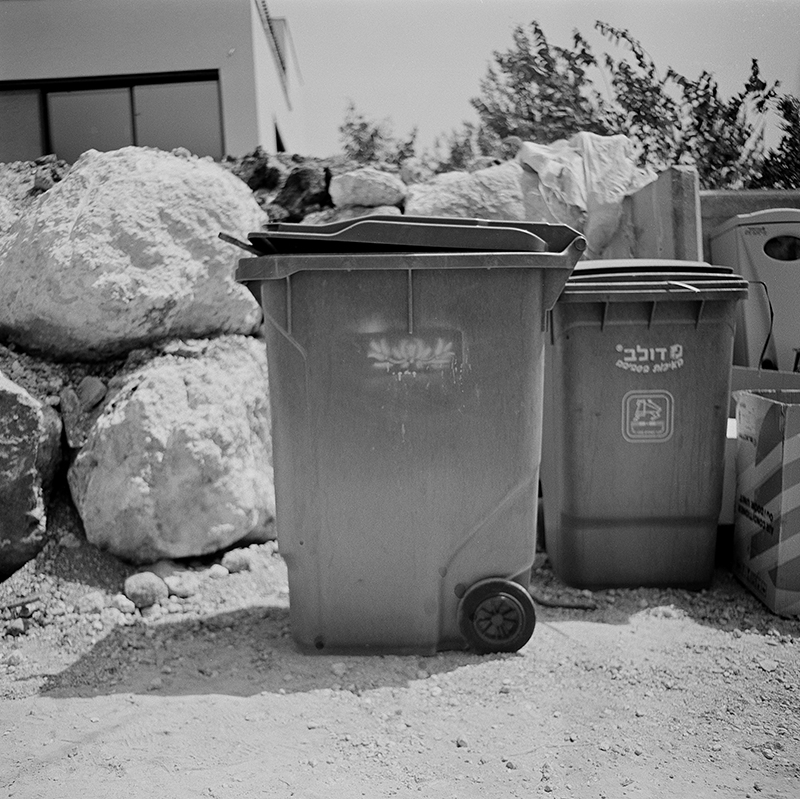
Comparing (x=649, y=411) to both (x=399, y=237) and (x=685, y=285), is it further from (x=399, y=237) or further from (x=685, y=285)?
(x=399, y=237)

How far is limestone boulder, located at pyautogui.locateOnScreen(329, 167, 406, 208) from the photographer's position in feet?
16.2

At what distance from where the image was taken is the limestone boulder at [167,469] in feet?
10.9

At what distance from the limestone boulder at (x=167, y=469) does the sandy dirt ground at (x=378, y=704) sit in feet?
0.70

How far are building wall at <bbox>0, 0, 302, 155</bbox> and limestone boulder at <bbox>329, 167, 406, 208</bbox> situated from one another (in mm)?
5897

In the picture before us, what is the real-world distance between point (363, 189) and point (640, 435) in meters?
2.42

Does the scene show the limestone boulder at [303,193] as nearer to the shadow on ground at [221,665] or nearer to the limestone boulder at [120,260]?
the limestone boulder at [120,260]

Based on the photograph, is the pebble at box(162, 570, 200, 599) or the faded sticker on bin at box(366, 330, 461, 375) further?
the pebble at box(162, 570, 200, 599)

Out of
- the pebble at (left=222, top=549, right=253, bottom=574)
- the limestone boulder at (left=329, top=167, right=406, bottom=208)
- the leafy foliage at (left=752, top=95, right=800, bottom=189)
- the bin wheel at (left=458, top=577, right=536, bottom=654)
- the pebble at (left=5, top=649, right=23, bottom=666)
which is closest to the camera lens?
the bin wheel at (left=458, top=577, right=536, bottom=654)

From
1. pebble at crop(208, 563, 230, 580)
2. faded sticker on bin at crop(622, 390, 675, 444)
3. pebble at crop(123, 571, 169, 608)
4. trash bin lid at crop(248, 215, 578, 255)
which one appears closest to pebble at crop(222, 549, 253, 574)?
pebble at crop(208, 563, 230, 580)

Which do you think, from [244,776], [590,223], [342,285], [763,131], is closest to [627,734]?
[244,776]

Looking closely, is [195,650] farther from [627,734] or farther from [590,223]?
[590,223]

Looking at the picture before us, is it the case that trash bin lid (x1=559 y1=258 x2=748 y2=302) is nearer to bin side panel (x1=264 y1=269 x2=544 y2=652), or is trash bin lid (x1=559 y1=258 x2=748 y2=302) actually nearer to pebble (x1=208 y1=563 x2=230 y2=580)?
bin side panel (x1=264 y1=269 x2=544 y2=652)

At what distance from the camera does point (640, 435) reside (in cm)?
335

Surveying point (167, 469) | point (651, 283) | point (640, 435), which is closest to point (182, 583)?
point (167, 469)
